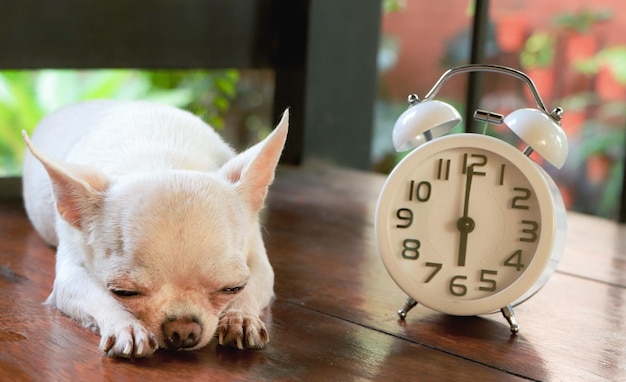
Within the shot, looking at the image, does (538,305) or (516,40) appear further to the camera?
(516,40)

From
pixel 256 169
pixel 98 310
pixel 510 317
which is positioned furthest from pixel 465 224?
pixel 98 310

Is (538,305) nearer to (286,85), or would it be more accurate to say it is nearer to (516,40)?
(286,85)

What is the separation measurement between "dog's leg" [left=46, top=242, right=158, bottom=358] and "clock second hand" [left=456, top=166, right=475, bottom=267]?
615 millimetres

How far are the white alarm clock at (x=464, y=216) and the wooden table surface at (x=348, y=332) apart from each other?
0.32 feet

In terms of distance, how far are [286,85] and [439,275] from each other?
1918 mm

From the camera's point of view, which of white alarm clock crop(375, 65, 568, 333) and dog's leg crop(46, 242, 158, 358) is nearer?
dog's leg crop(46, 242, 158, 358)

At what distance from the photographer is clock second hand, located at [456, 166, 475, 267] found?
1795 mm

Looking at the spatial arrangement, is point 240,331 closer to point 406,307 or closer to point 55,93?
point 406,307

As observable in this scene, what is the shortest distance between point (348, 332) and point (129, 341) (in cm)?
45

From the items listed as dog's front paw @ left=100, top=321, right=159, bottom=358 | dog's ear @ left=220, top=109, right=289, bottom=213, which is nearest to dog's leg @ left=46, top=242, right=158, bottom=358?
dog's front paw @ left=100, top=321, right=159, bottom=358

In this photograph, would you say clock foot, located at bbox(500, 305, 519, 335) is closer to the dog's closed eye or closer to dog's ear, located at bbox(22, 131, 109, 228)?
the dog's closed eye

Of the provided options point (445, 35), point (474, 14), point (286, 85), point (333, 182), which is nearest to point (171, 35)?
point (286, 85)

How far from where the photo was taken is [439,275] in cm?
181

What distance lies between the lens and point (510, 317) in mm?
1815
